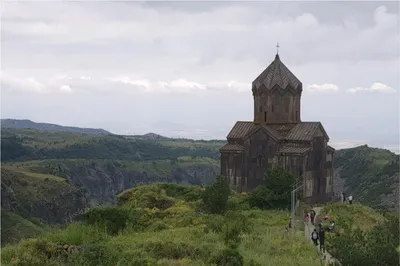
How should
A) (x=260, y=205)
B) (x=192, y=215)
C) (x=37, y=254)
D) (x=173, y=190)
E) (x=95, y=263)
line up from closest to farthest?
(x=95, y=263), (x=37, y=254), (x=192, y=215), (x=260, y=205), (x=173, y=190)

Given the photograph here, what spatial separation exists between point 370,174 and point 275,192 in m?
63.2

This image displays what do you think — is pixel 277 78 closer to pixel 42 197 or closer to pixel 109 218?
pixel 109 218

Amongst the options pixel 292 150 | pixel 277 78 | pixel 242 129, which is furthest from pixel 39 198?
pixel 292 150

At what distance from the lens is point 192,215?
22.0m

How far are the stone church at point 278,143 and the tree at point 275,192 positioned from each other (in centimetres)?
282

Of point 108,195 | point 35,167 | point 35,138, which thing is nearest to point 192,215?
point 35,167

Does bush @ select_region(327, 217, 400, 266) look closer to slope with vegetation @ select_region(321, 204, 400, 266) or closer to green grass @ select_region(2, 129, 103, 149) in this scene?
slope with vegetation @ select_region(321, 204, 400, 266)

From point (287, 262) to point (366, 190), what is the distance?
212 feet

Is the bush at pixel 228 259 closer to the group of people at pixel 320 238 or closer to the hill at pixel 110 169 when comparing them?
the group of people at pixel 320 238

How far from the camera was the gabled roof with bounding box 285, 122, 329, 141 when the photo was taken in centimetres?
2738

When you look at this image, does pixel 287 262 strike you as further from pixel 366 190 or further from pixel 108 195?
pixel 108 195

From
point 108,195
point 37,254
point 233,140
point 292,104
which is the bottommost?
point 108,195

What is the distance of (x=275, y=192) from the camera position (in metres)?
24.4

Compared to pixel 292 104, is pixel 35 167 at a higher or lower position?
lower
